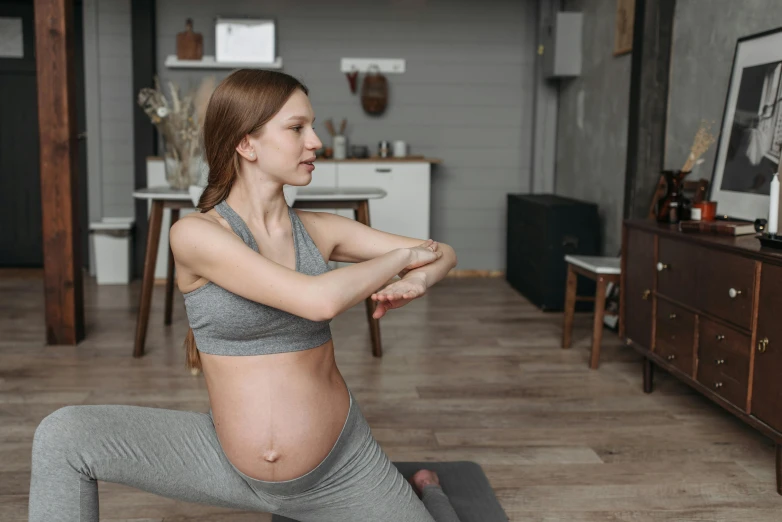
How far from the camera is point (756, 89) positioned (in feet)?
11.3

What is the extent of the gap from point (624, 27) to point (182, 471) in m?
4.25

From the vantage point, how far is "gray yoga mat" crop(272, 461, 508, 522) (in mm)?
2283

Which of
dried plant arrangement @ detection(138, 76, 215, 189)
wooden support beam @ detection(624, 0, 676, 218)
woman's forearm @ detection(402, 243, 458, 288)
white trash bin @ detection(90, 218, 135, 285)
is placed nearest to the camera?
woman's forearm @ detection(402, 243, 458, 288)

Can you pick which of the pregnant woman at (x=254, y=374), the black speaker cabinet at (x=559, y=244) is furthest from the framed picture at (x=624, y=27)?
the pregnant woman at (x=254, y=374)

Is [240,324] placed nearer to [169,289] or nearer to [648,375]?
[648,375]

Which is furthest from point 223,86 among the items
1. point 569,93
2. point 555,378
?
point 569,93

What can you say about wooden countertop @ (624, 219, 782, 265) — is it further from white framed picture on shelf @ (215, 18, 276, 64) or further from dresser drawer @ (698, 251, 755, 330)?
white framed picture on shelf @ (215, 18, 276, 64)

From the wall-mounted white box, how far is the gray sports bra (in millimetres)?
4744

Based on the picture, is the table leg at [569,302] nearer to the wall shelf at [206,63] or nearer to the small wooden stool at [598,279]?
the small wooden stool at [598,279]

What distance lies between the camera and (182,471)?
1.66 m

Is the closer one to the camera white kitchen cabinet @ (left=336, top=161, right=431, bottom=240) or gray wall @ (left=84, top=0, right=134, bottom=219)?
white kitchen cabinet @ (left=336, top=161, right=431, bottom=240)

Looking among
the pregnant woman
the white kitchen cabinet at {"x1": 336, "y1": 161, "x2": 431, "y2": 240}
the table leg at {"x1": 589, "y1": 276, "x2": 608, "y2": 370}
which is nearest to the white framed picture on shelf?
the white kitchen cabinet at {"x1": 336, "y1": 161, "x2": 431, "y2": 240}

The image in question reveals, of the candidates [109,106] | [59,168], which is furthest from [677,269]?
[109,106]

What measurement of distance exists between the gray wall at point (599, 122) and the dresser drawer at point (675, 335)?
181cm
